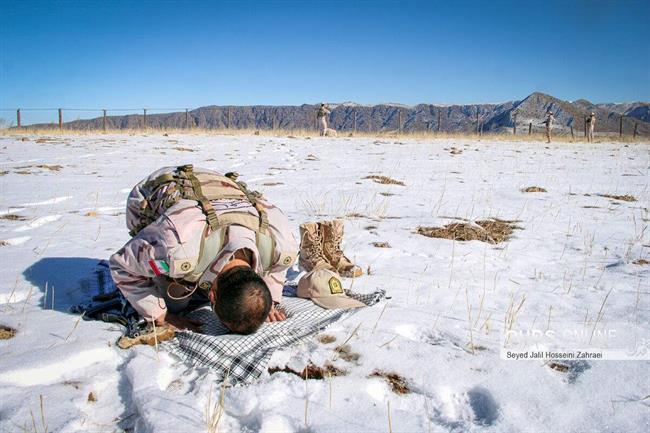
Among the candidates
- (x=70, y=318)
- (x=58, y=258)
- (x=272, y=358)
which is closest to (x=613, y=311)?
(x=272, y=358)

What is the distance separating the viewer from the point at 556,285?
345 centimetres

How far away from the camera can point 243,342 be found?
93.9 inches

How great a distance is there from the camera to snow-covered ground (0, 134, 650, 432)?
6.16 ft

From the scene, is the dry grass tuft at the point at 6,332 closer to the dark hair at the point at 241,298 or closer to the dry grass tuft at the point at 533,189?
the dark hair at the point at 241,298

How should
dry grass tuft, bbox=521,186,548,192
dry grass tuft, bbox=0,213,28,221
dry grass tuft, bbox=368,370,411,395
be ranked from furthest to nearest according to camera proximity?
dry grass tuft, bbox=521,186,548,192
dry grass tuft, bbox=0,213,28,221
dry grass tuft, bbox=368,370,411,395

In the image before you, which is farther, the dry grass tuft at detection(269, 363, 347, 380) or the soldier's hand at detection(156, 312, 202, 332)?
the soldier's hand at detection(156, 312, 202, 332)

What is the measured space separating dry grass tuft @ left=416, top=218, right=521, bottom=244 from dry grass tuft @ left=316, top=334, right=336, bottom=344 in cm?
263

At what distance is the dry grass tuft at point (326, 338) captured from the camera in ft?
8.41

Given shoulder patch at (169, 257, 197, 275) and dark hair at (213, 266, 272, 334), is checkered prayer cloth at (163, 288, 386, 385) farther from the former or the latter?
shoulder patch at (169, 257, 197, 275)

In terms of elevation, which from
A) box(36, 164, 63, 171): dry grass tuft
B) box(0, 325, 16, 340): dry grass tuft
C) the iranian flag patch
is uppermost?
box(36, 164, 63, 171): dry grass tuft

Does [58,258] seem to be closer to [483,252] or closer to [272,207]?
[272,207]

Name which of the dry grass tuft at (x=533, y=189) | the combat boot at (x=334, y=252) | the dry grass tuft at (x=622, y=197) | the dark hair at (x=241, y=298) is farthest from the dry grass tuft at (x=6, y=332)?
the dry grass tuft at (x=622, y=197)

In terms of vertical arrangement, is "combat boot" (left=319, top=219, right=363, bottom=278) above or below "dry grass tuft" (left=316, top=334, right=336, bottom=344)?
above

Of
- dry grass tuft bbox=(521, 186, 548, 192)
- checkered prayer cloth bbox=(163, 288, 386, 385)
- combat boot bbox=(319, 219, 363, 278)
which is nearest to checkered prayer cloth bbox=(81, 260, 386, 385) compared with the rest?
checkered prayer cloth bbox=(163, 288, 386, 385)
